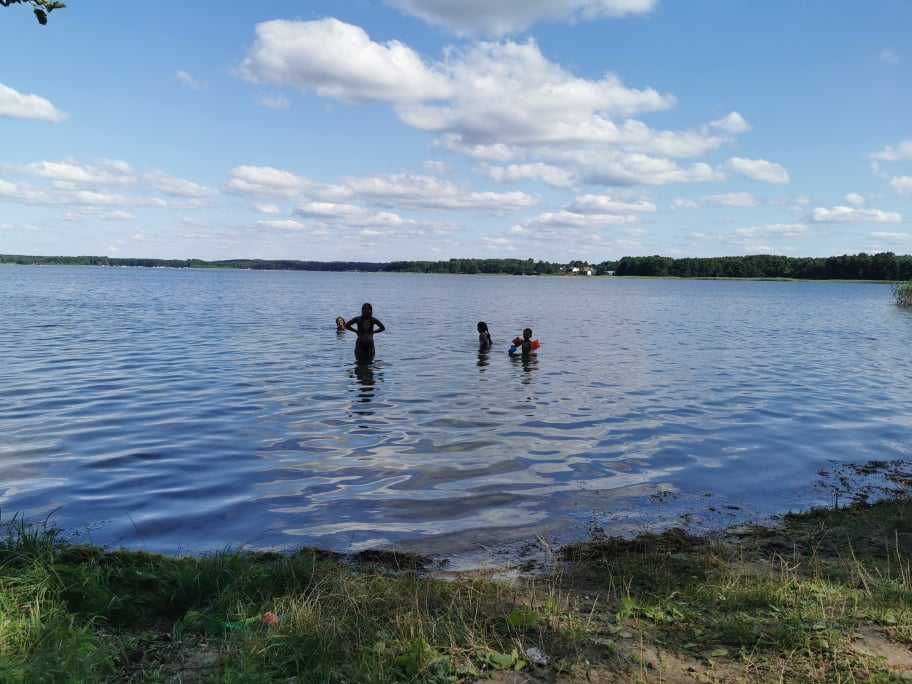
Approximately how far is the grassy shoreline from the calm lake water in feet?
6.85

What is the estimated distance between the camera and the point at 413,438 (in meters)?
13.4

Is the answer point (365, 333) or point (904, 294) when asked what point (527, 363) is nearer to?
point (365, 333)

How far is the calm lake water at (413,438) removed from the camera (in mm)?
9117

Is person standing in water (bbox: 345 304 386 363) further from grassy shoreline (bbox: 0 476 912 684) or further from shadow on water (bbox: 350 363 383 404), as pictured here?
grassy shoreline (bbox: 0 476 912 684)

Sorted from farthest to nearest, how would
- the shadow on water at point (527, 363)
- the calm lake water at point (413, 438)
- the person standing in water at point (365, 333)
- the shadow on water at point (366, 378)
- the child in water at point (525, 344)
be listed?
1. the child in water at point (525, 344)
2. the person standing in water at point (365, 333)
3. the shadow on water at point (527, 363)
4. the shadow on water at point (366, 378)
5. the calm lake water at point (413, 438)

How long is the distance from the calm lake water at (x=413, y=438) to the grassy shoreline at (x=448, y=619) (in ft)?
6.85

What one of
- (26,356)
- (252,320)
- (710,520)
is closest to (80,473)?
(710,520)

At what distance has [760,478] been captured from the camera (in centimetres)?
1128

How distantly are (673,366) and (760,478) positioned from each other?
556 inches

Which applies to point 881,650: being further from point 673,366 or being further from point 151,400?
point 673,366

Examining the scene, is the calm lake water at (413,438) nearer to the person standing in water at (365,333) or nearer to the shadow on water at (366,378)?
the shadow on water at (366,378)

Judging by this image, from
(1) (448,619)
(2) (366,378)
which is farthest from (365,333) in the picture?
(1) (448,619)

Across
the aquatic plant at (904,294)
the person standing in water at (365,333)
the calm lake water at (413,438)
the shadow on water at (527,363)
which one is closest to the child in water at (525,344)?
the shadow on water at (527,363)

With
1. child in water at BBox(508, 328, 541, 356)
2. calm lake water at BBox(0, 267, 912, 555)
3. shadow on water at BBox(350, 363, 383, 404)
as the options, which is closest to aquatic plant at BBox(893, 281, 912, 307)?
calm lake water at BBox(0, 267, 912, 555)
